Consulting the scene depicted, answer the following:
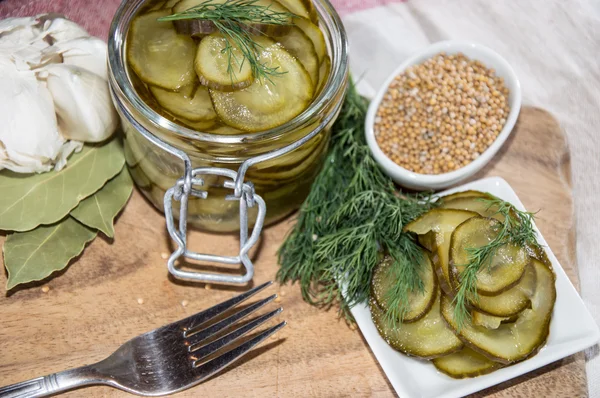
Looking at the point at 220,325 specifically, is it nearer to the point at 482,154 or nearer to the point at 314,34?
the point at 314,34

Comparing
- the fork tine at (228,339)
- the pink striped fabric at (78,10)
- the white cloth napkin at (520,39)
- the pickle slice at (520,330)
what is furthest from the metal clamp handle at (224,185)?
the white cloth napkin at (520,39)

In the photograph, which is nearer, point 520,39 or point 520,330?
point 520,330

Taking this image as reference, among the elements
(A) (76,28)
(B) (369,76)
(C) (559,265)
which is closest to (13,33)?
(A) (76,28)

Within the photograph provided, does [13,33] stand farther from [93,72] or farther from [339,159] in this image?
[339,159]

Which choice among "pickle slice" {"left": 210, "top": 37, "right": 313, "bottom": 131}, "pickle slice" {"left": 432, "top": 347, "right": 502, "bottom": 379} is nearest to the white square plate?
"pickle slice" {"left": 432, "top": 347, "right": 502, "bottom": 379}

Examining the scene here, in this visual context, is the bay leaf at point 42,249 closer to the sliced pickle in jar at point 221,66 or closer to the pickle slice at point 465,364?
the sliced pickle in jar at point 221,66

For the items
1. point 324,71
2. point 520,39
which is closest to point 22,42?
point 324,71

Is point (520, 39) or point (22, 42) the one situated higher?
point (22, 42)
